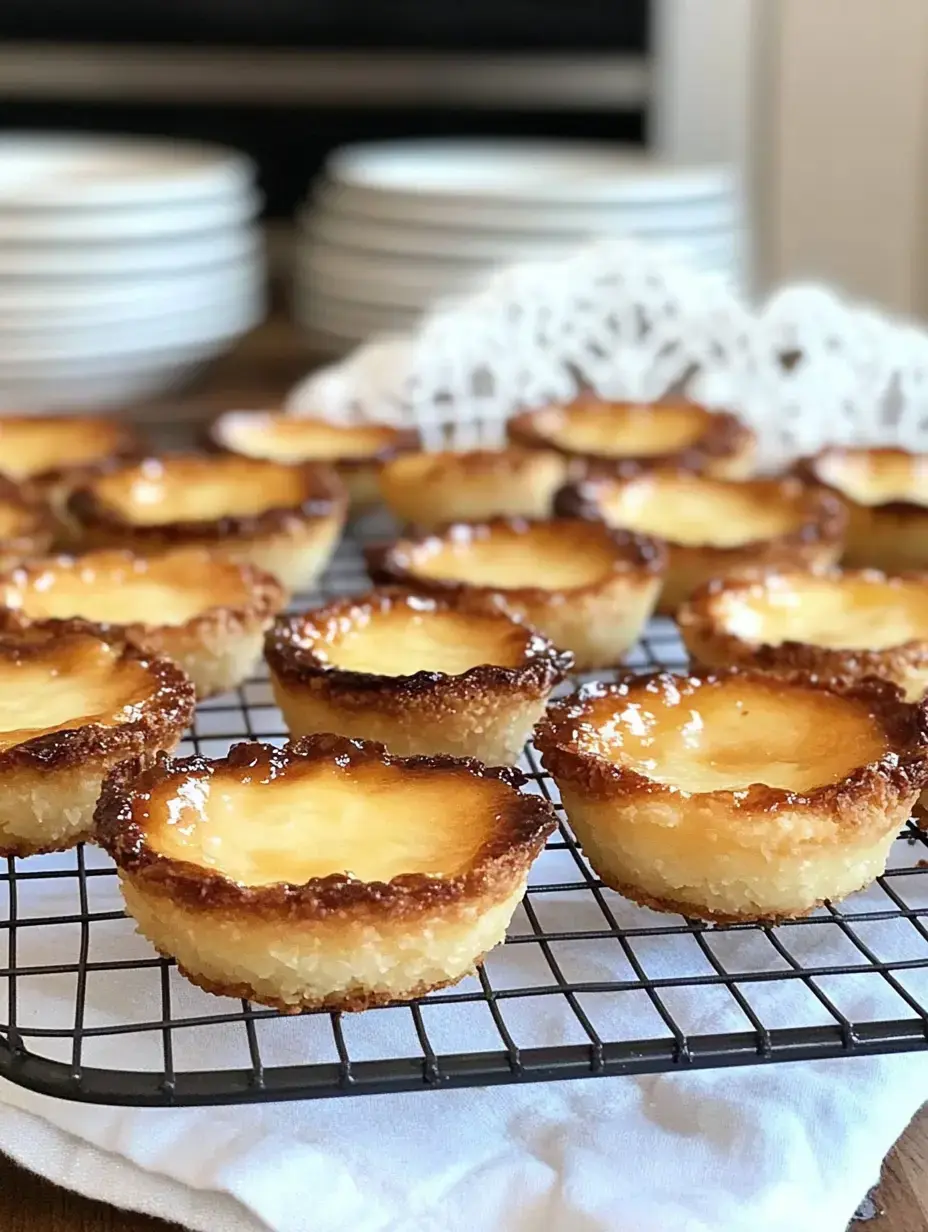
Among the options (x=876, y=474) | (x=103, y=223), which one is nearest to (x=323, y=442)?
(x=103, y=223)

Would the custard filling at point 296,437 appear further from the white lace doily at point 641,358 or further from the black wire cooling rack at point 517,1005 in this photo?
the black wire cooling rack at point 517,1005

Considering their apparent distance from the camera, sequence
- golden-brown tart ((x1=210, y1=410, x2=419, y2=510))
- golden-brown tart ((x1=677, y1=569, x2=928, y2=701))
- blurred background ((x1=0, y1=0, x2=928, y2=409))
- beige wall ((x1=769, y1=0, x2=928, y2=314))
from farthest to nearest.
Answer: beige wall ((x1=769, y1=0, x2=928, y2=314)) < blurred background ((x1=0, y1=0, x2=928, y2=409)) < golden-brown tart ((x1=210, y1=410, x2=419, y2=510)) < golden-brown tart ((x1=677, y1=569, x2=928, y2=701))

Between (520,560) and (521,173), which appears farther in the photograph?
(521,173)

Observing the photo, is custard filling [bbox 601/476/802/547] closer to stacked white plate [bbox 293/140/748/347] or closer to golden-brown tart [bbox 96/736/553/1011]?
stacked white plate [bbox 293/140/748/347]

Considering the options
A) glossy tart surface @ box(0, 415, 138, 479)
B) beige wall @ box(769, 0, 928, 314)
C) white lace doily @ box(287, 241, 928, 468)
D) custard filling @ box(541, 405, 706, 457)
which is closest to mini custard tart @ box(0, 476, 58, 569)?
glossy tart surface @ box(0, 415, 138, 479)

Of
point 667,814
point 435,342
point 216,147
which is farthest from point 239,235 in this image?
point 667,814

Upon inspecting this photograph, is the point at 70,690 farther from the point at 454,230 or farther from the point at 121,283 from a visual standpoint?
the point at 454,230
